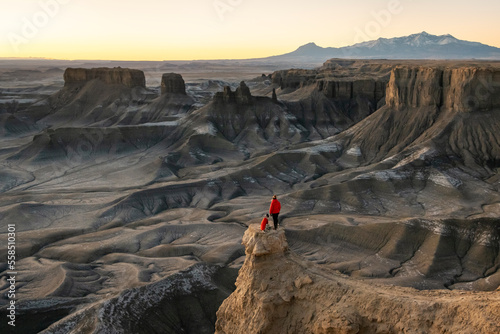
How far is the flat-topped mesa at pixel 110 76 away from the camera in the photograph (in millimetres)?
115250

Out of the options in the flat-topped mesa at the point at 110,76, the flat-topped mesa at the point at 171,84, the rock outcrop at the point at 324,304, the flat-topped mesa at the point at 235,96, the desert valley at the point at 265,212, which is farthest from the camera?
the flat-topped mesa at the point at 110,76

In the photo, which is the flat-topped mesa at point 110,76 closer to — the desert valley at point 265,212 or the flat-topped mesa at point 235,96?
the desert valley at point 265,212

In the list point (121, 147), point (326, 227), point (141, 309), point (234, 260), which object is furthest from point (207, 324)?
point (121, 147)

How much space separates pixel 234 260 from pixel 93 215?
67.1ft

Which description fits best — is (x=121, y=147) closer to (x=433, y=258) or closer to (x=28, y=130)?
(x=28, y=130)

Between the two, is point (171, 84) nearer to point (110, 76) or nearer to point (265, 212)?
point (110, 76)

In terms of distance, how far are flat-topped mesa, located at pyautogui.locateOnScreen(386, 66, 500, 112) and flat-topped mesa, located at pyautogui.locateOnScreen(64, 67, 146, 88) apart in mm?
63225

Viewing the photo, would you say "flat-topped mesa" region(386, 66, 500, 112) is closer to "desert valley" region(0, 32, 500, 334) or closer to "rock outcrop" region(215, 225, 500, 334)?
"desert valley" region(0, 32, 500, 334)

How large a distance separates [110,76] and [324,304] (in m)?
108

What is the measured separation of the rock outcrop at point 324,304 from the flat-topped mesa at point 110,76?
103517mm

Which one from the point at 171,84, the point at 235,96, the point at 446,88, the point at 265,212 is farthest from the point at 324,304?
the point at 171,84

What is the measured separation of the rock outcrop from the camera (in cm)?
1430

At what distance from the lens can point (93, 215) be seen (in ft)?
177

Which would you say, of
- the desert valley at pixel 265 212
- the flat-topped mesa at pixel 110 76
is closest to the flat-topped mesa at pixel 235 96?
the desert valley at pixel 265 212
